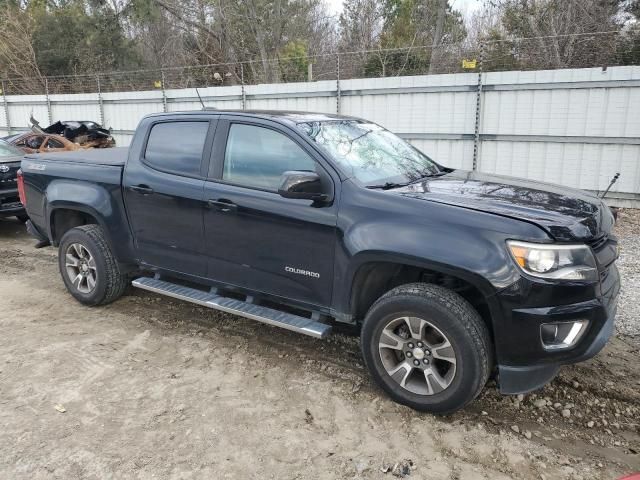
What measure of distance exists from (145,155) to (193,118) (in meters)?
0.59

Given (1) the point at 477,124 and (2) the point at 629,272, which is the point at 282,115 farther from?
(1) the point at 477,124

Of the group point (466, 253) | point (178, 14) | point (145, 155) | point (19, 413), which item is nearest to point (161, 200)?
point (145, 155)

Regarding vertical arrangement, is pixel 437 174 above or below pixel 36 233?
above

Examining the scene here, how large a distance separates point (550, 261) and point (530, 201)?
0.56 metres

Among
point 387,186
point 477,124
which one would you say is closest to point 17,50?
A: point 477,124

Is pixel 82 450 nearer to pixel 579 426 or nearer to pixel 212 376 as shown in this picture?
pixel 212 376

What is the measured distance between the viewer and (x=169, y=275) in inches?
175

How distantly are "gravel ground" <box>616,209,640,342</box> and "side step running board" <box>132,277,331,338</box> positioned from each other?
8.70 feet

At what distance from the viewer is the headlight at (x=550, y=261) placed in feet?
9.14

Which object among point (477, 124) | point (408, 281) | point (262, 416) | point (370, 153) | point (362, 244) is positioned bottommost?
point (262, 416)

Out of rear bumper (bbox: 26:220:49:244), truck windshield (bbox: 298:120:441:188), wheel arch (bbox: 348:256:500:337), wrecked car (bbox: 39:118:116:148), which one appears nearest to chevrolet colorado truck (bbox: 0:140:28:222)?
rear bumper (bbox: 26:220:49:244)

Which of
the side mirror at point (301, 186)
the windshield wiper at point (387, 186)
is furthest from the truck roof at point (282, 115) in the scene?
the windshield wiper at point (387, 186)

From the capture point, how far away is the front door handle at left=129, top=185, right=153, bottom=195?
4.28 m

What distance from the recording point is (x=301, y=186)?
3.27m
